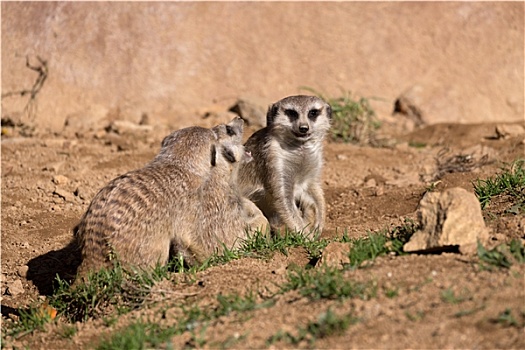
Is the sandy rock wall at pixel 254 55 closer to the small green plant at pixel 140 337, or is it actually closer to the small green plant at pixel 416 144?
the small green plant at pixel 416 144

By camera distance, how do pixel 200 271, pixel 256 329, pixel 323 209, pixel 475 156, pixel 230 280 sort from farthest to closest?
pixel 475 156 < pixel 323 209 < pixel 200 271 < pixel 230 280 < pixel 256 329

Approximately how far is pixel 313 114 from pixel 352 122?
2223 millimetres

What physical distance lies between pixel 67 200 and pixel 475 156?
3517 millimetres

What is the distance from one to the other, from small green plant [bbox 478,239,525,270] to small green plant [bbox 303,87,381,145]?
4.25 metres

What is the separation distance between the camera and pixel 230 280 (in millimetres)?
3982

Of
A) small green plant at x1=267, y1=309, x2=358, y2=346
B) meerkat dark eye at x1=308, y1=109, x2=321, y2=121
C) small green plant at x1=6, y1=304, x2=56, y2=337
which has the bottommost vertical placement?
small green plant at x1=6, y1=304, x2=56, y2=337

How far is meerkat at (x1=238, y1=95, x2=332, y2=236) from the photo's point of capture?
555cm

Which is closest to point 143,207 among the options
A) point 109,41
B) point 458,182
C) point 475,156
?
point 458,182

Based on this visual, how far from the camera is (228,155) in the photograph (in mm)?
5066

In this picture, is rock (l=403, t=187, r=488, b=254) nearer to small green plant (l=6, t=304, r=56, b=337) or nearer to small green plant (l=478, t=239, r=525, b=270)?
small green plant (l=478, t=239, r=525, b=270)

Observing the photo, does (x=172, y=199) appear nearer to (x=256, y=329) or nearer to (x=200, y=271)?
(x=200, y=271)

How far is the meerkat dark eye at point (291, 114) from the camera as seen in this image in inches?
218

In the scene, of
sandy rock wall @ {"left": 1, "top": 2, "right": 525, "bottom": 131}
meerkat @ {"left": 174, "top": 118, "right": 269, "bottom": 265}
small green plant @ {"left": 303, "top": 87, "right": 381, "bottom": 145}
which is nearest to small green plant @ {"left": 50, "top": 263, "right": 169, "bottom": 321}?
meerkat @ {"left": 174, "top": 118, "right": 269, "bottom": 265}

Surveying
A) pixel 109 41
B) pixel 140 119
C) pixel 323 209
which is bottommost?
pixel 323 209
